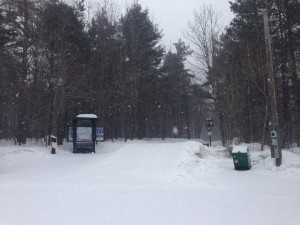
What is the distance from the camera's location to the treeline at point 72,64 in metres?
25.2

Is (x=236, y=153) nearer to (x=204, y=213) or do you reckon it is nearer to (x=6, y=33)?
(x=204, y=213)

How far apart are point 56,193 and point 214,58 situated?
26.3 meters

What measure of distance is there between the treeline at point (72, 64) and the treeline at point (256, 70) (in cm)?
968

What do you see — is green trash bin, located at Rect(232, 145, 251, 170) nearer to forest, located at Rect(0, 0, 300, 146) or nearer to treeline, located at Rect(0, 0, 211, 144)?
forest, located at Rect(0, 0, 300, 146)

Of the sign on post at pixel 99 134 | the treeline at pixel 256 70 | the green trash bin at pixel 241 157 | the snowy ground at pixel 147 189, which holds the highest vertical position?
the treeline at pixel 256 70

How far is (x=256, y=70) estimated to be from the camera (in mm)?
25078

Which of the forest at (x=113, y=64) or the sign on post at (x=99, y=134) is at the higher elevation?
the forest at (x=113, y=64)

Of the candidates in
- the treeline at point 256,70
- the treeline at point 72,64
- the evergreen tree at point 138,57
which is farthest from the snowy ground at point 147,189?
the evergreen tree at point 138,57

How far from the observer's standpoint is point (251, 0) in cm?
3003

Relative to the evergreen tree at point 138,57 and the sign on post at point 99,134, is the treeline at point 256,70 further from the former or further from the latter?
the sign on post at point 99,134

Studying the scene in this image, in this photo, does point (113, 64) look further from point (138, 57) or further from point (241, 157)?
point (241, 157)

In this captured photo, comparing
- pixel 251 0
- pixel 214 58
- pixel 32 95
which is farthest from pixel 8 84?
pixel 251 0

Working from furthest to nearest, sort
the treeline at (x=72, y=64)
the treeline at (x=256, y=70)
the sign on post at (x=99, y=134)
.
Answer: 1. the treeline at (x=256, y=70)
2. the treeline at (x=72, y=64)
3. the sign on post at (x=99, y=134)

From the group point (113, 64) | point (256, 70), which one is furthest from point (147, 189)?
point (113, 64)
